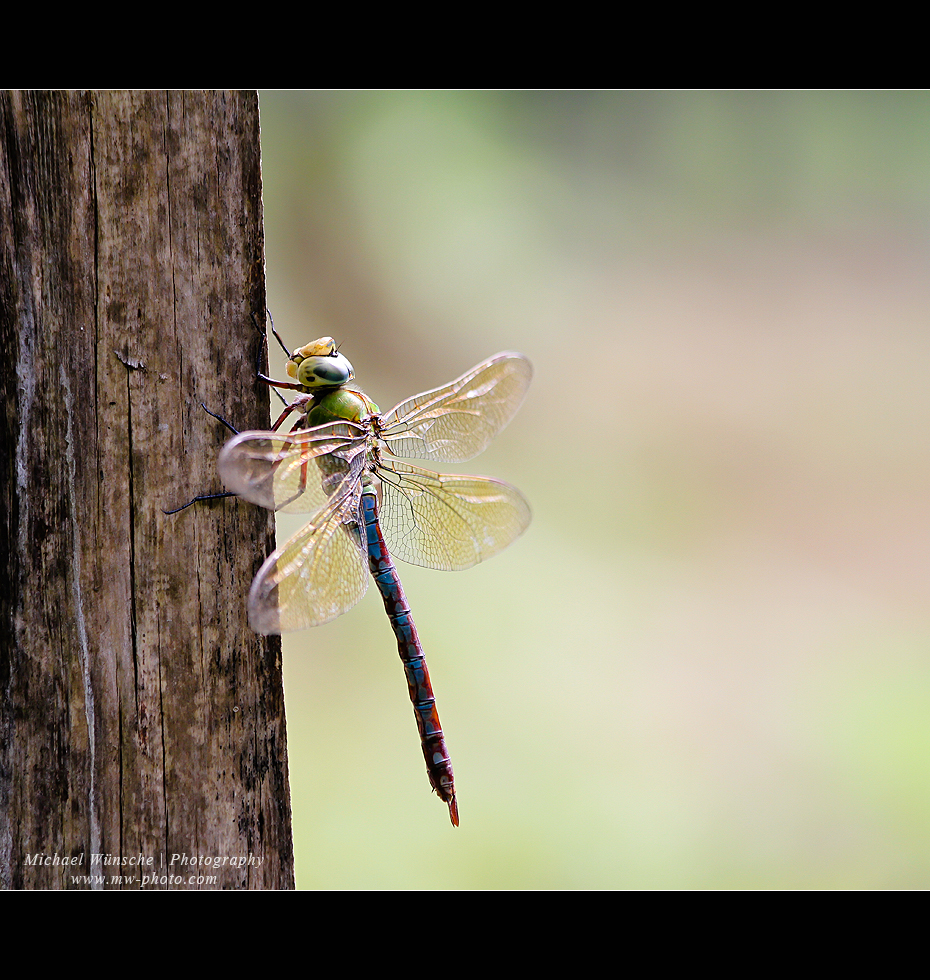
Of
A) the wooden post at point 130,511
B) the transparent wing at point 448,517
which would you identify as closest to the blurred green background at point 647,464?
the transparent wing at point 448,517

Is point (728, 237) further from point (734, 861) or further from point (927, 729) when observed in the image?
point (734, 861)

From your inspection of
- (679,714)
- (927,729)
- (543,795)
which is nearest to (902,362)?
(927,729)

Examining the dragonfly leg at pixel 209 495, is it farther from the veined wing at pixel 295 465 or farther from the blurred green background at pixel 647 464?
the blurred green background at pixel 647 464

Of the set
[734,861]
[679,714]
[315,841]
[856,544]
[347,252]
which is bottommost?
[734,861]

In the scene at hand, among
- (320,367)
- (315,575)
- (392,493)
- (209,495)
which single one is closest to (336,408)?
(320,367)

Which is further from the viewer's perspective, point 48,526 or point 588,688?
point 588,688

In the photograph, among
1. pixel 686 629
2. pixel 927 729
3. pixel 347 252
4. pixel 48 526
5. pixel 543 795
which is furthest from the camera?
pixel 347 252

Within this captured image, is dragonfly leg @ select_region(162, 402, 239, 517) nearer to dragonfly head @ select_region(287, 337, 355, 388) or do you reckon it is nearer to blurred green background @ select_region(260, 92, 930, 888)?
dragonfly head @ select_region(287, 337, 355, 388)

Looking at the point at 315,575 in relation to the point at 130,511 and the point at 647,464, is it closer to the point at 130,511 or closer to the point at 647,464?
the point at 130,511
